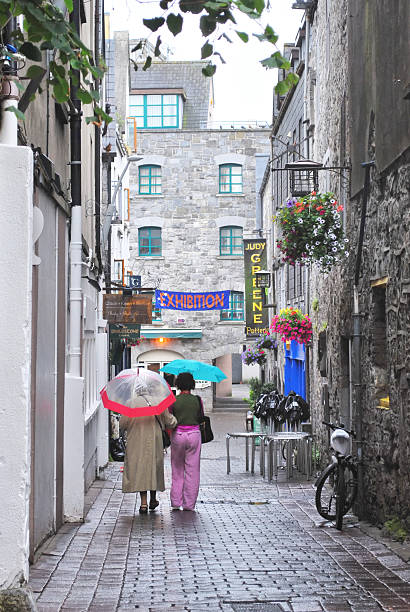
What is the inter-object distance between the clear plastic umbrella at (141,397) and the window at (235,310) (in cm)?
3090

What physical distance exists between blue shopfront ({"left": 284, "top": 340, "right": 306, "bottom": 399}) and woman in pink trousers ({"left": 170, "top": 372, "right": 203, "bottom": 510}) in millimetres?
9545

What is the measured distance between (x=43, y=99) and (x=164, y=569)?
437 cm

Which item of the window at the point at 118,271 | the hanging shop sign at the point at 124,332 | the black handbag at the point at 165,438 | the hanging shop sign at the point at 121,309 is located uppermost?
the window at the point at 118,271

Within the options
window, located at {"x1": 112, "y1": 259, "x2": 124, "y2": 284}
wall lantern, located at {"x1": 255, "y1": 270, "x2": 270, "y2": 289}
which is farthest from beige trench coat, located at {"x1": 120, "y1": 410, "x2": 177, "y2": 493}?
wall lantern, located at {"x1": 255, "y1": 270, "x2": 270, "y2": 289}

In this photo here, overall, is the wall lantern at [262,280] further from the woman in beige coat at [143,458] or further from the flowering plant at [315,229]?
the woman in beige coat at [143,458]

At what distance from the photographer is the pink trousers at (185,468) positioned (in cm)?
1242

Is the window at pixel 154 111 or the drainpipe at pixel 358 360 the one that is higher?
the window at pixel 154 111

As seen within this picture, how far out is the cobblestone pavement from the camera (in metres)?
6.96

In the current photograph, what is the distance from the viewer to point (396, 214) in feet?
32.1

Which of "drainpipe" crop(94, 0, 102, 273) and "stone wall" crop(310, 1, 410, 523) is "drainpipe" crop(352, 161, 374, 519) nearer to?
"stone wall" crop(310, 1, 410, 523)

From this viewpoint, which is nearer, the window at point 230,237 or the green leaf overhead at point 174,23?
the green leaf overhead at point 174,23

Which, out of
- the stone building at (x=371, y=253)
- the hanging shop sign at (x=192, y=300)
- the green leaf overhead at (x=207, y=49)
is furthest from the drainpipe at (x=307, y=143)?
the hanging shop sign at (x=192, y=300)

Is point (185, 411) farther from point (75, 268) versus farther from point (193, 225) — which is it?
point (193, 225)

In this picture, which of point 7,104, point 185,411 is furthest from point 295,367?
point 7,104
